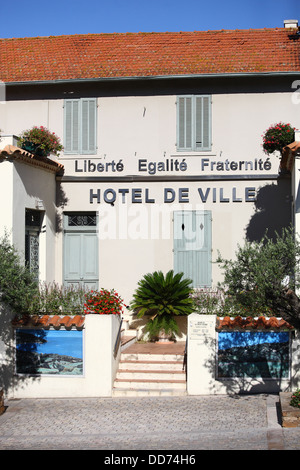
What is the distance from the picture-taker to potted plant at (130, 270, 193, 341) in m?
13.6

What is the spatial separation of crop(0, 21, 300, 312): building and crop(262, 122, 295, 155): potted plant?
1327 mm

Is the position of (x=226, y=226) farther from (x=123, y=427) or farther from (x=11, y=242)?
(x=123, y=427)

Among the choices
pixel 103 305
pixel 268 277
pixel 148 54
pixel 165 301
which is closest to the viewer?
pixel 268 277

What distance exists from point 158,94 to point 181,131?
3.67 ft

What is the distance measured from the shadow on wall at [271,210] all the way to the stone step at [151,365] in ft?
13.7

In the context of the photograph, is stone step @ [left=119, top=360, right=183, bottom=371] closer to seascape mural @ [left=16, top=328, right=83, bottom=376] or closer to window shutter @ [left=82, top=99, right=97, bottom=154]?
seascape mural @ [left=16, top=328, right=83, bottom=376]

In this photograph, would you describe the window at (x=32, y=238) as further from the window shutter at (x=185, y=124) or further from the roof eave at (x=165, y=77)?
the window shutter at (x=185, y=124)

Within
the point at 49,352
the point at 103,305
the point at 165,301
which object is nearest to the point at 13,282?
the point at 49,352

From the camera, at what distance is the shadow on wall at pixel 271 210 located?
15062 millimetres

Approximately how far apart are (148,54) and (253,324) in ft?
27.3

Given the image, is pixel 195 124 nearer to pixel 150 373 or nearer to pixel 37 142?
pixel 37 142

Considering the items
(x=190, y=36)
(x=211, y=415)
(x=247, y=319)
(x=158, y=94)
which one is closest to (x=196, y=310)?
(x=247, y=319)

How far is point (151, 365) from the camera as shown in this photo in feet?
40.6
